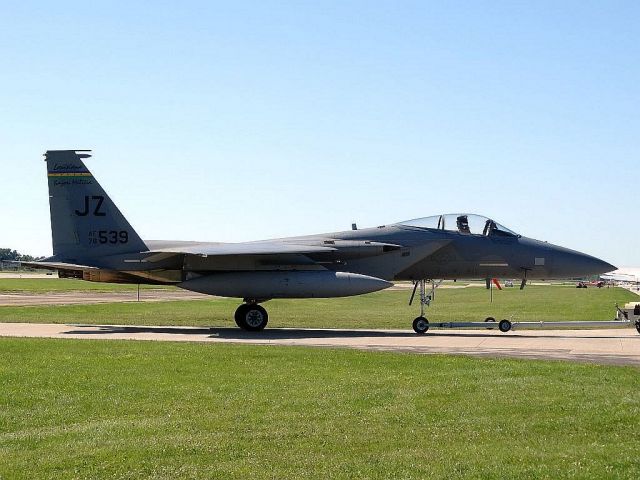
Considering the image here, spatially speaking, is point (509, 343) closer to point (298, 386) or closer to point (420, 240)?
point (420, 240)

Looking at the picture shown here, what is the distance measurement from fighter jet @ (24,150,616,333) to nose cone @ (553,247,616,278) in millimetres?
29

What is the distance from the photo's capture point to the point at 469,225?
938 inches

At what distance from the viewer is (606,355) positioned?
1545cm

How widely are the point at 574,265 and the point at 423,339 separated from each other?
6.22 meters

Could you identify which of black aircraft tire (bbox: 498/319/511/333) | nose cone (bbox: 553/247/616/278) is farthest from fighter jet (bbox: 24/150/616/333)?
black aircraft tire (bbox: 498/319/511/333)

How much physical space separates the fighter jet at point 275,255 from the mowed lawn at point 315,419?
33.1 ft

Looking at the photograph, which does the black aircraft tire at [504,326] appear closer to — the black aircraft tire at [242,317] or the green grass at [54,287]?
the black aircraft tire at [242,317]

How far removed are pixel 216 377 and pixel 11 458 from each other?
469 centimetres

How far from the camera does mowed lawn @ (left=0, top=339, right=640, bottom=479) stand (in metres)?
6.62

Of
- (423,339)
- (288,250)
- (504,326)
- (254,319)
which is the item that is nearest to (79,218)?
(254,319)

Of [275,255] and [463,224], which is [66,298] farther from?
[463,224]

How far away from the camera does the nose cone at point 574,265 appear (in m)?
23.6

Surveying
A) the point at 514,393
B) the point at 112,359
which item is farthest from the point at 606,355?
the point at 112,359

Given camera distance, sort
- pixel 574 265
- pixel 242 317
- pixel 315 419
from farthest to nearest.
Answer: pixel 242 317, pixel 574 265, pixel 315 419
